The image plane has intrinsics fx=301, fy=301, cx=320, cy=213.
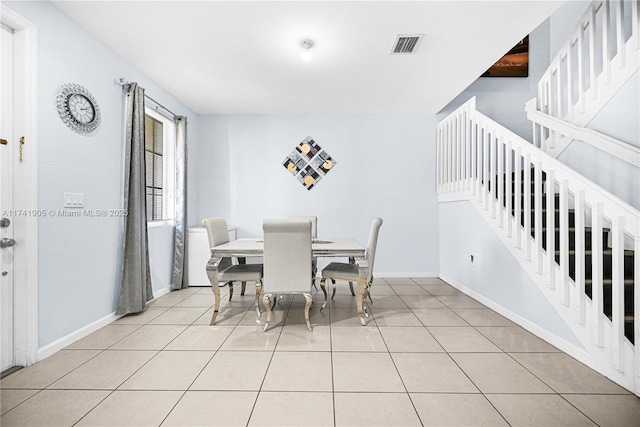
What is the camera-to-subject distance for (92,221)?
105 inches

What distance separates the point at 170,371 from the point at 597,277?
2.96 meters

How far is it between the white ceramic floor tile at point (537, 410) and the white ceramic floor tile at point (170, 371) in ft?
6.04

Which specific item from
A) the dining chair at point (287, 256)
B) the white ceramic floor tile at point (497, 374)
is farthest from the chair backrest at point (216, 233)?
the white ceramic floor tile at point (497, 374)

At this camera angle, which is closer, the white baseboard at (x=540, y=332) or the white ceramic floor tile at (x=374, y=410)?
the white ceramic floor tile at (x=374, y=410)

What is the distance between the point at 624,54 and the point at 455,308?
2800 mm

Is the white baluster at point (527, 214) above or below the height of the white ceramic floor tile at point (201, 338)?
above

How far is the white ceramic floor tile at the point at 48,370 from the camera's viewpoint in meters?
1.89

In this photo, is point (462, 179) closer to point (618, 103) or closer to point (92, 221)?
point (618, 103)

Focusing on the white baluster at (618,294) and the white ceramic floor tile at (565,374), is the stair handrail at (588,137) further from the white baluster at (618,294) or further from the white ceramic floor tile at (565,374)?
the white ceramic floor tile at (565,374)

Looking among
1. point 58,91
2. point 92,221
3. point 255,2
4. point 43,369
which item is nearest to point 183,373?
point 43,369

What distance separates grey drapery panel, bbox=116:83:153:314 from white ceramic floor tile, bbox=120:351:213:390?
3.38 feet

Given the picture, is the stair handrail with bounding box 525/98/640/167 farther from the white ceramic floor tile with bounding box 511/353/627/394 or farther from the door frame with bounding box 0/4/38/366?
the door frame with bounding box 0/4/38/366

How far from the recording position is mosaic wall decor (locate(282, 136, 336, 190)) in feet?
16.2

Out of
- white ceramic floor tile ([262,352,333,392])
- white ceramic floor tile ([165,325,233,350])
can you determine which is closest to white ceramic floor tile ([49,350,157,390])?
white ceramic floor tile ([165,325,233,350])
